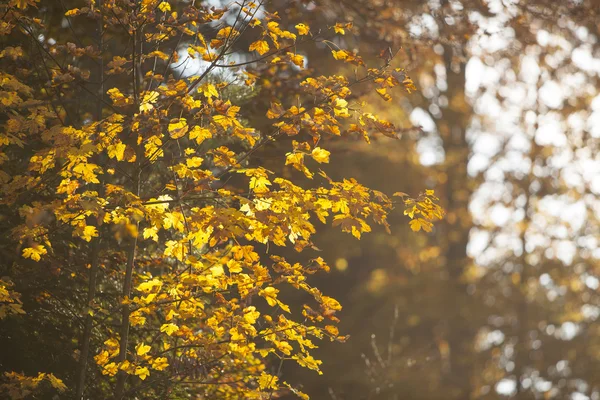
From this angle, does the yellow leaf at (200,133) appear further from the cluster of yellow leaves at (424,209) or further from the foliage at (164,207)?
the cluster of yellow leaves at (424,209)

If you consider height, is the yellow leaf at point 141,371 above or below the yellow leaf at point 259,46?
below

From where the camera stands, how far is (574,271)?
1207 cm

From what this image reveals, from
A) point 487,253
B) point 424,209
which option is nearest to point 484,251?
point 487,253

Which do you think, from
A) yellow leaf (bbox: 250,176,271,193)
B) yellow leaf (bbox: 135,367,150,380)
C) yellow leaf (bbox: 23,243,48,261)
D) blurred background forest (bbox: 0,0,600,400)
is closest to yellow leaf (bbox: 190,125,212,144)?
yellow leaf (bbox: 250,176,271,193)

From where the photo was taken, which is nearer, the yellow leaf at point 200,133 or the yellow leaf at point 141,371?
the yellow leaf at point 200,133

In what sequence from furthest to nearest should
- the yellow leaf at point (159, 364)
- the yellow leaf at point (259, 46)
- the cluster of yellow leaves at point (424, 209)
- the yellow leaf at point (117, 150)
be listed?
1. the yellow leaf at point (159, 364)
2. the yellow leaf at point (259, 46)
3. the cluster of yellow leaves at point (424, 209)
4. the yellow leaf at point (117, 150)

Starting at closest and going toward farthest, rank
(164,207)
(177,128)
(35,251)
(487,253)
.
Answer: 1. (177,128)
2. (35,251)
3. (164,207)
4. (487,253)

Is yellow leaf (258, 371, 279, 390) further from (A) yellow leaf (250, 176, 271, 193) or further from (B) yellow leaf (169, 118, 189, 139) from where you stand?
(B) yellow leaf (169, 118, 189, 139)

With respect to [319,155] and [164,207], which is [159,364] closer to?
[164,207]

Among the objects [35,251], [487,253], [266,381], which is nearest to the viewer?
[35,251]

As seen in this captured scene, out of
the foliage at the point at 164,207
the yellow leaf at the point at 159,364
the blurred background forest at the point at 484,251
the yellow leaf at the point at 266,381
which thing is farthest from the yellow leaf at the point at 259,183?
the blurred background forest at the point at 484,251

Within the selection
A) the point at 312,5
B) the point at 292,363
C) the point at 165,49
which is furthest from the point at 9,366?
the point at 292,363

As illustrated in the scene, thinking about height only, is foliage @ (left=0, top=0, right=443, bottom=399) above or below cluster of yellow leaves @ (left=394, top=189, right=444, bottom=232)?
above

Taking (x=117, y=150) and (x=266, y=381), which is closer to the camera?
(x=117, y=150)
